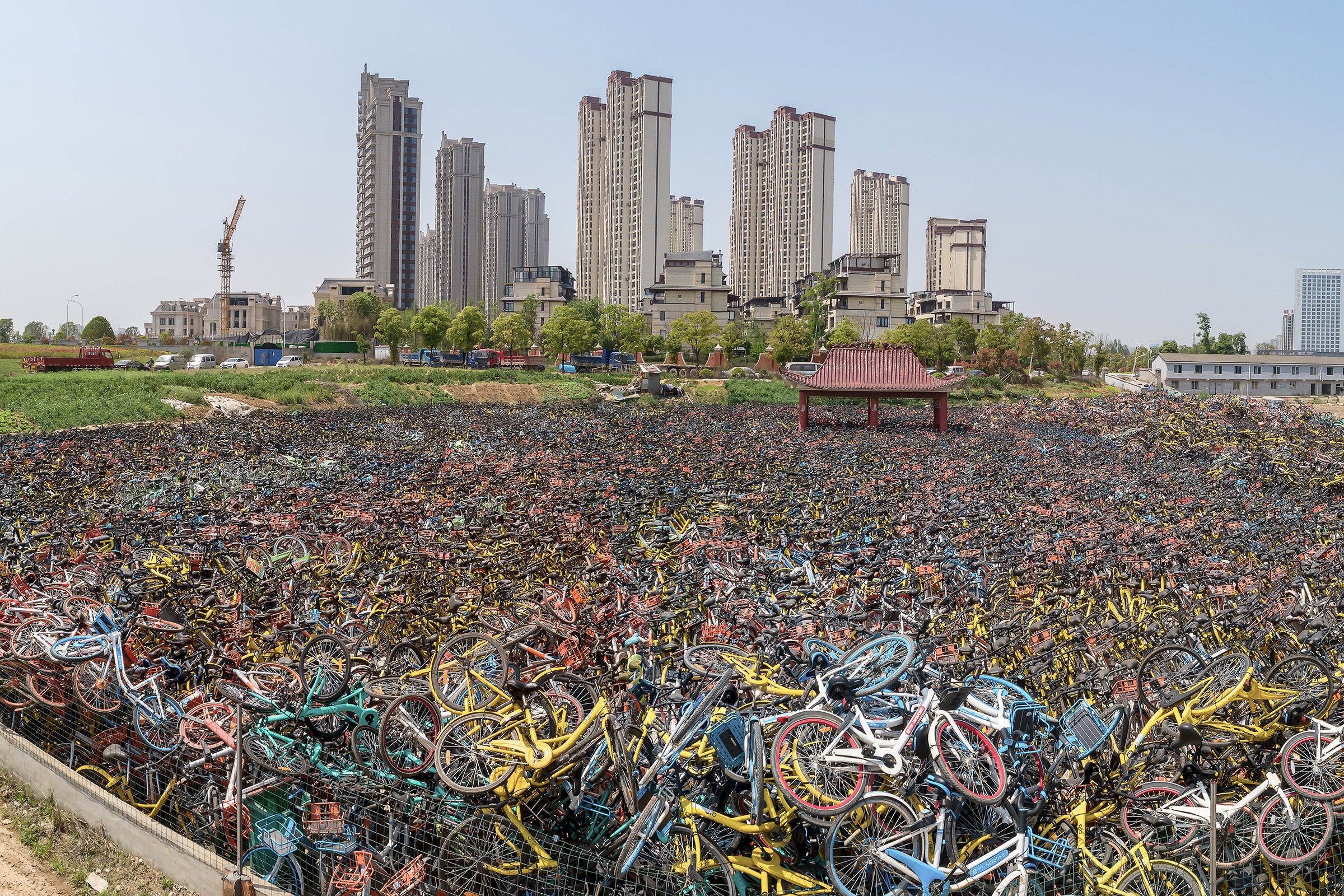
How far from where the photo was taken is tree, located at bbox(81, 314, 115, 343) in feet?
311

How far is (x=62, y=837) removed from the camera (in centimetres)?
560

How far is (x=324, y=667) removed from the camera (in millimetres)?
5371

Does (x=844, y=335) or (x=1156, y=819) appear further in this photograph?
(x=844, y=335)

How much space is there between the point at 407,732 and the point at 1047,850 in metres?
3.20

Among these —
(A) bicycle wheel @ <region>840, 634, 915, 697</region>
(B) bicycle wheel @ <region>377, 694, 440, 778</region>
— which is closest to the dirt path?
(B) bicycle wheel @ <region>377, 694, 440, 778</region>

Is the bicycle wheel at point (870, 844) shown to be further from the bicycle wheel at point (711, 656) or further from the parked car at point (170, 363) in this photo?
the parked car at point (170, 363)

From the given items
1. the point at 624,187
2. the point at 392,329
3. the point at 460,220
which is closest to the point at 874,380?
the point at 392,329

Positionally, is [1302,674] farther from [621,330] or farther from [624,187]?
[624,187]

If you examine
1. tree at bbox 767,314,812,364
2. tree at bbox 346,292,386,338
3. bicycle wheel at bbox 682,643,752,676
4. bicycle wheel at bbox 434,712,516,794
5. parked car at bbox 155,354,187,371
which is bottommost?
bicycle wheel at bbox 434,712,516,794

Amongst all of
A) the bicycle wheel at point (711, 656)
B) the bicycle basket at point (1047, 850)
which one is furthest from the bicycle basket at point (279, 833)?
the bicycle basket at point (1047, 850)

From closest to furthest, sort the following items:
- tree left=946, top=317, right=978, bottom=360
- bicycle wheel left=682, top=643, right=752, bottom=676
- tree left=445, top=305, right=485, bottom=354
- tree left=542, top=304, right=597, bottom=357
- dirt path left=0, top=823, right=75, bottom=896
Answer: bicycle wheel left=682, top=643, right=752, bottom=676, dirt path left=0, top=823, right=75, bottom=896, tree left=445, top=305, right=485, bottom=354, tree left=542, top=304, right=597, bottom=357, tree left=946, top=317, right=978, bottom=360

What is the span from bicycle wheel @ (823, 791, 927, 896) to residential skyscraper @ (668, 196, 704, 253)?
16115cm

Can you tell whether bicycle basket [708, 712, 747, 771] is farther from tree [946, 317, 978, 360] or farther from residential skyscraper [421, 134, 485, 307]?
residential skyscraper [421, 134, 485, 307]

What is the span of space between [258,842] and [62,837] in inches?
65.0
